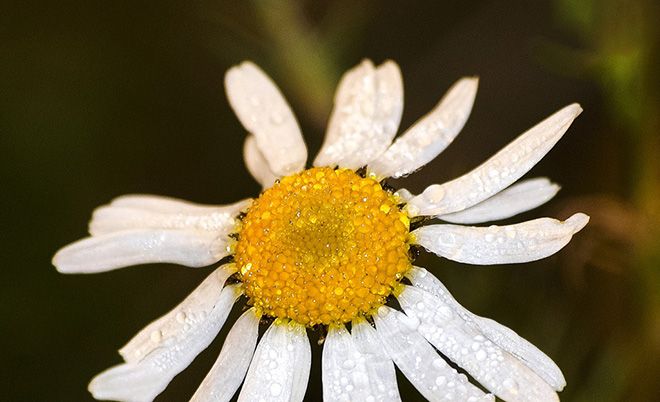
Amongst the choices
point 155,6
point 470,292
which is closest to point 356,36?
point 155,6

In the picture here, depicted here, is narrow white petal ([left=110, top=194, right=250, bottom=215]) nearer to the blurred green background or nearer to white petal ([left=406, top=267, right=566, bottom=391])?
white petal ([left=406, top=267, right=566, bottom=391])

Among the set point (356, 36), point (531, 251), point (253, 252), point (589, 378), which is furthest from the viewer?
point (356, 36)

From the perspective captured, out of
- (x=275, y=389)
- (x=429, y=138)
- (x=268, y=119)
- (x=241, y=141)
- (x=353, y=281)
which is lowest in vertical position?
(x=275, y=389)

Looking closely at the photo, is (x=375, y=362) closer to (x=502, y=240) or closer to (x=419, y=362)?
(x=419, y=362)

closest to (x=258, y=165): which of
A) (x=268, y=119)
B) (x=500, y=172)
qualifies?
(x=268, y=119)

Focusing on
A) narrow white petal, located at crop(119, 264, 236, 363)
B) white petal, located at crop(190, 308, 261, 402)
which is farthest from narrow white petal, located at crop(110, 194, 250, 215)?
white petal, located at crop(190, 308, 261, 402)

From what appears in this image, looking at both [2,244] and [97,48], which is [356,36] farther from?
[2,244]
